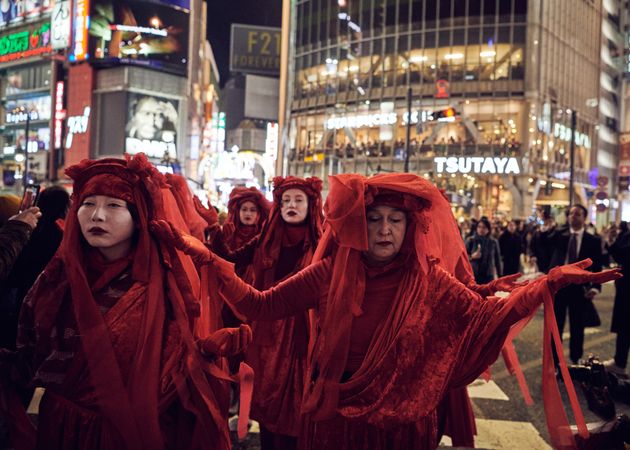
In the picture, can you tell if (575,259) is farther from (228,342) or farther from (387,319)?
(228,342)

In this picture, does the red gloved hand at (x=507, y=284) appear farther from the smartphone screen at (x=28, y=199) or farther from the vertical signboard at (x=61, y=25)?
the vertical signboard at (x=61, y=25)

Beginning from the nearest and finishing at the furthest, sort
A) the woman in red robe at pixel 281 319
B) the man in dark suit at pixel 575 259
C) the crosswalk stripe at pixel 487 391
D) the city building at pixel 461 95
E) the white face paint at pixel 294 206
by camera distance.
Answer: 1. the woman in red robe at pixel 281 319
2. the white face paint at pixel 294 206
3. the crosswalk stripe at pixel 487 391
4. the man in dark suit at pixel 575 259
5. the city building at pixel 461 95

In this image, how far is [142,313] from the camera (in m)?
2.66

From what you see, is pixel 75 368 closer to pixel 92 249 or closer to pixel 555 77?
pixel 92 249

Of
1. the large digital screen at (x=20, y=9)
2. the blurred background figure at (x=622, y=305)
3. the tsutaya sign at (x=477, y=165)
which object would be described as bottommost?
the blurred background figure at (x=622, y=305)

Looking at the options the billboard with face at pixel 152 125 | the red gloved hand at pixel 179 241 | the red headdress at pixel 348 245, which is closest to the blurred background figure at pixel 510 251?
the red headdress at pixel 348 245

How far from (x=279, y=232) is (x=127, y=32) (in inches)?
1916

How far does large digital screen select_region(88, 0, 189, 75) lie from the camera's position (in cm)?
4888

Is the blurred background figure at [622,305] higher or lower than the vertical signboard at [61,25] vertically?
lower

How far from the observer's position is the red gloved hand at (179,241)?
2.60m

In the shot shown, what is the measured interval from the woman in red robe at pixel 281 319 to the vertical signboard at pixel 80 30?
49.1 meters

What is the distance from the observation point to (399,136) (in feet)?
149

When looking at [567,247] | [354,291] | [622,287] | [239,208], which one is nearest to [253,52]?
[567,247]

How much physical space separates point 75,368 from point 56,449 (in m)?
0.35
